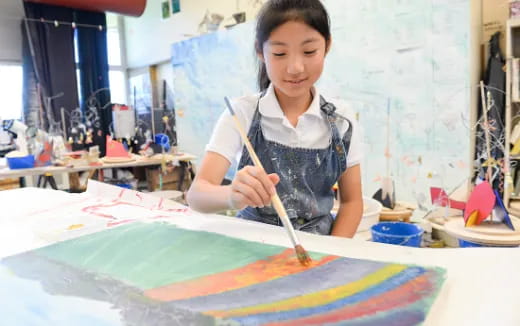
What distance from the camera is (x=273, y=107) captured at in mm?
998

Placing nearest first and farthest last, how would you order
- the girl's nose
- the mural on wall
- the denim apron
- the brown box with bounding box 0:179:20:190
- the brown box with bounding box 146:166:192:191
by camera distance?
the girl's nose < the denim apron < the mural on wall < the brown box with bounding box 0:179:20:190 < the brown box with bounding box 146:166:192:191

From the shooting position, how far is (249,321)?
1.48 ft

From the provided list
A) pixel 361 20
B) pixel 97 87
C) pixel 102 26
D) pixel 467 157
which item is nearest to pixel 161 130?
pixel 97 87

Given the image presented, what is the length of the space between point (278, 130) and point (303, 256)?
0.44 meters

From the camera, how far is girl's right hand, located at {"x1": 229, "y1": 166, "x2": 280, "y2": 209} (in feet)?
2.28

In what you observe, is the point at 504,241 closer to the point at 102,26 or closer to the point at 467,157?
the point at 467,157

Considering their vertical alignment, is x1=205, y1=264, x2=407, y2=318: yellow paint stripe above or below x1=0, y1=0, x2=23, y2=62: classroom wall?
below

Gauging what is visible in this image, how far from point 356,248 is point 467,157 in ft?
5.98

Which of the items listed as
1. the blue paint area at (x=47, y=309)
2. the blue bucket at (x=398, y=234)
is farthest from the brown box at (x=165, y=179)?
the blue paint area at (x=47, y=309)

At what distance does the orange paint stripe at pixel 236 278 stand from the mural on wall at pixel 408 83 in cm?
193

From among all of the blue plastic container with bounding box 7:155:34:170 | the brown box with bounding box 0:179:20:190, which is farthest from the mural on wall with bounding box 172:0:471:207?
the brown box with bounding box 0:179:20:190

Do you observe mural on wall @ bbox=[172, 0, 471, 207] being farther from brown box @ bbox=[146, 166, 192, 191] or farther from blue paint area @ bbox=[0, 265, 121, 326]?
blue paint area @ bbox=[0, 265, 121, 326]

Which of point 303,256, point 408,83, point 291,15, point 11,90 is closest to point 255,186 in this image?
point 303,256

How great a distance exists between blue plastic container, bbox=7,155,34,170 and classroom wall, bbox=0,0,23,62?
240 centimetres
